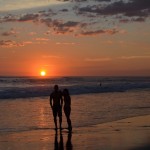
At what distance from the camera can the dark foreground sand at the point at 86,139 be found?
11.9 m

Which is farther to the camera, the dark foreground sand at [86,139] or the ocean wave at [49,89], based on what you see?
the ocean wave at [49,89]

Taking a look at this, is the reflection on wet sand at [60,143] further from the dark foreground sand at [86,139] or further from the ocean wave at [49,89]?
the ocean wave at [49,89]

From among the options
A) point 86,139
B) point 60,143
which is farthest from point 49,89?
point 60,143

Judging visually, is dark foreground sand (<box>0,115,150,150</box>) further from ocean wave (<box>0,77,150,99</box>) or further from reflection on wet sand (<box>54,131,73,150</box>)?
ocean wave (<box>0,77,150,99</box>)

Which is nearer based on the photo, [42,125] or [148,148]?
[148,148]

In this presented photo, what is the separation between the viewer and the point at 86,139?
13.2 metres

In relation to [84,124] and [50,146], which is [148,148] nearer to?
[50,146]

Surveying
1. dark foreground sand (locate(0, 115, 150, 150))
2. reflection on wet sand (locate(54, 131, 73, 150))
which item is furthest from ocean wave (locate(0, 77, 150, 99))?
reflection on wet sand (locate(54, 131, 73, 150))

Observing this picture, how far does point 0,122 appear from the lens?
18.5 meters

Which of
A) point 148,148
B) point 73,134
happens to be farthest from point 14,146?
point 148,148

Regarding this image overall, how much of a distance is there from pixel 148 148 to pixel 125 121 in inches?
270

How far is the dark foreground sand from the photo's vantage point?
39.1 feet

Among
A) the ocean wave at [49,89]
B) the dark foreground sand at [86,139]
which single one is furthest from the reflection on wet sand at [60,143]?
the ocean wave at [49,89]

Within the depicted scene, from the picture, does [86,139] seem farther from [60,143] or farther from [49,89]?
[49,89]
